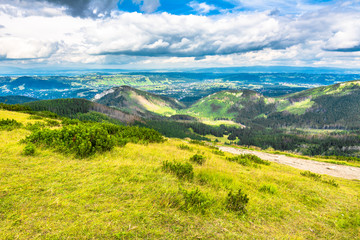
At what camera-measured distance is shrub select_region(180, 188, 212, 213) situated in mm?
6375

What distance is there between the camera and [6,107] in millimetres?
36594

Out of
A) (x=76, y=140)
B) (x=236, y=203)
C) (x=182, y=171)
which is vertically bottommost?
(x=236, y=203)

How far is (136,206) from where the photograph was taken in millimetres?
6195

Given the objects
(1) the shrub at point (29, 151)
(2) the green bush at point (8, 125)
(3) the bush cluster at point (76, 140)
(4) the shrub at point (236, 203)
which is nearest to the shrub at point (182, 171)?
(4) the shrub at point (236, 203)

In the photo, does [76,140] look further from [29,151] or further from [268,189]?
[268,189]

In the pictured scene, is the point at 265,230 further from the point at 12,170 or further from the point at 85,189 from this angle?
the point at 12,170

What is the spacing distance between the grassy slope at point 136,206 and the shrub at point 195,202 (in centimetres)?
23

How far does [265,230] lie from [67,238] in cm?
644

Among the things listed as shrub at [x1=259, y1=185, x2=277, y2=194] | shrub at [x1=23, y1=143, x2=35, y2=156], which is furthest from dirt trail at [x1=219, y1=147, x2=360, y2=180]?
shrub at [x1=23, y1=143, x2=35, y2=156]

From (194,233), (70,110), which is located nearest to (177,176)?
(194,233)

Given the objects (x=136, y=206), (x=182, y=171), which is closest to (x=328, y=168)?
(x=182, y=171)

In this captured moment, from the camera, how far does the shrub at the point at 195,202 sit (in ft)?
20.9

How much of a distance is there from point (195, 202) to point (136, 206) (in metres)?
2.33

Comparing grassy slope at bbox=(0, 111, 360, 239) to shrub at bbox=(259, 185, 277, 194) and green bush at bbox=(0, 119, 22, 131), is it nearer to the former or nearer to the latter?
shrub at bbox=(259, 185, 277, 194)
